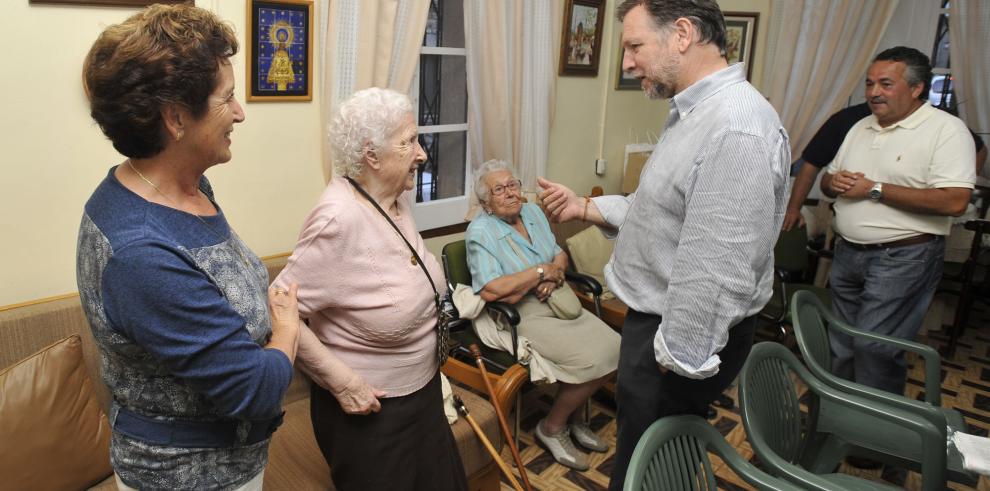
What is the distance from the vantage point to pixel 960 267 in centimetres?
429

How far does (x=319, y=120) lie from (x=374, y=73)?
0.30 metres

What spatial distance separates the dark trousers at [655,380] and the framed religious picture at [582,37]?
7.63ft

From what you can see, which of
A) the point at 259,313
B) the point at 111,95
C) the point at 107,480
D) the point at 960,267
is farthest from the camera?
the point at 960,267

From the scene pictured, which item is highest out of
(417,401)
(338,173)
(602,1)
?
(602,1)

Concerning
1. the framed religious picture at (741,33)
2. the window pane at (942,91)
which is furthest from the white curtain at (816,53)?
the window pane at (942,91)

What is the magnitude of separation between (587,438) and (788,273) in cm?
153

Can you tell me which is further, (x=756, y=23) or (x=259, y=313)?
(x=756, y=23)

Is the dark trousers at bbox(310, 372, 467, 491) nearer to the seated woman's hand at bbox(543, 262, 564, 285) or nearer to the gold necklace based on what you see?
the gold necklace

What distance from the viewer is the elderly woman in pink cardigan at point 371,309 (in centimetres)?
153

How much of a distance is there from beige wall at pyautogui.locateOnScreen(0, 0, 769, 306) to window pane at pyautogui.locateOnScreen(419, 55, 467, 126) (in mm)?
790

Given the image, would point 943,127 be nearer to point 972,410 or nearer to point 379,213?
point 972,410

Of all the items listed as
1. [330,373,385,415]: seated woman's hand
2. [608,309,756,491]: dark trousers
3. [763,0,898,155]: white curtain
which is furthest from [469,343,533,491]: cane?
[763,0,898,155]: white curtain

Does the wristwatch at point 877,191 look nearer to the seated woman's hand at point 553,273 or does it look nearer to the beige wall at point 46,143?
the seated woman's hand at point 553,273

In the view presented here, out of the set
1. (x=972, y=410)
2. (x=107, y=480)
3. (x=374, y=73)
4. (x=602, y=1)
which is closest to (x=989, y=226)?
(x=972, y=410)
